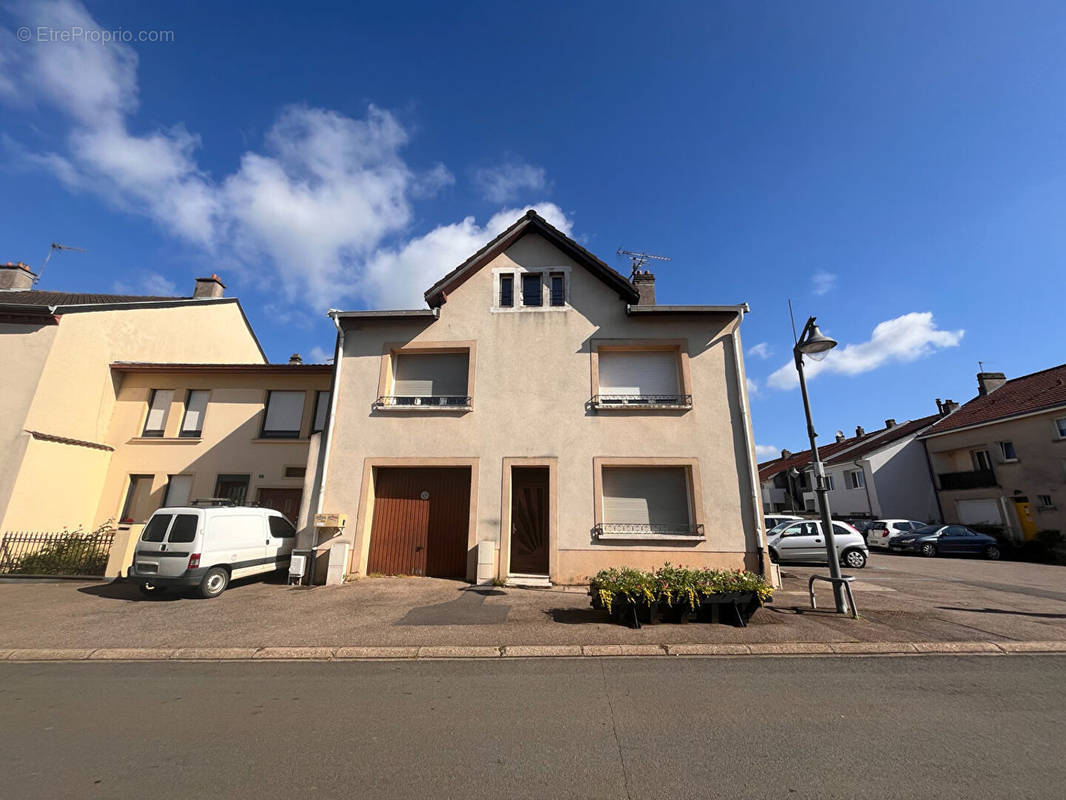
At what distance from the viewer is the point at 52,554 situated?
11523mm

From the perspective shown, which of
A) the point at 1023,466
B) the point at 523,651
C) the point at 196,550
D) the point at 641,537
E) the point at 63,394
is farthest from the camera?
the point at 1023,466

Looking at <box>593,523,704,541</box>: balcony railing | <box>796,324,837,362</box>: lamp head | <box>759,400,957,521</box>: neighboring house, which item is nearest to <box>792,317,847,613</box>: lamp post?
<box>796,324,837,362</box>: lamp head

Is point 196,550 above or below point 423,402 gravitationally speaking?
below

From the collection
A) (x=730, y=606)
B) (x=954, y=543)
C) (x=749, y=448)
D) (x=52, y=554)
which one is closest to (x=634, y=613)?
(x=730, y=606)

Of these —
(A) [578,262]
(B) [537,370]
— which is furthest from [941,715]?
(A) [578,262]

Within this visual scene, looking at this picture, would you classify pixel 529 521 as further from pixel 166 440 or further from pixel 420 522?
pixel 166 440

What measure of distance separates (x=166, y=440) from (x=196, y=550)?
867 centimetres

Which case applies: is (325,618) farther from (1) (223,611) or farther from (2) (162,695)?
(2) (162,695)

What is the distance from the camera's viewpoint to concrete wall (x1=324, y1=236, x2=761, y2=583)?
10062 mm

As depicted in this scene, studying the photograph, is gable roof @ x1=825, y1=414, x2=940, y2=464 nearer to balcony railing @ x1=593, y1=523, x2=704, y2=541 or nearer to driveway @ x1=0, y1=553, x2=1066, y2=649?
driveway @ x1=0, y1=553, x2=1066, y2=649

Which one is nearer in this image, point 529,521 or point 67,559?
point 529,521

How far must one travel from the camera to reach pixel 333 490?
1073 centimetres

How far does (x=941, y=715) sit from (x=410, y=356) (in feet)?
37.5

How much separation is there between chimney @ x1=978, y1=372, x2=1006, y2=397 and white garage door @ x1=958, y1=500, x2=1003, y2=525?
8.01m
